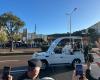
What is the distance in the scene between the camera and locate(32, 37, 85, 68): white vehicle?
1848 centimetres

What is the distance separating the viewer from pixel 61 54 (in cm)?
1873

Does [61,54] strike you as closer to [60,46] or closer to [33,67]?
[60,46]

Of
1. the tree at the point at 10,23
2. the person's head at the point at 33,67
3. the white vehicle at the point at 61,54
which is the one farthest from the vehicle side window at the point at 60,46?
the tree at the point at 10,23

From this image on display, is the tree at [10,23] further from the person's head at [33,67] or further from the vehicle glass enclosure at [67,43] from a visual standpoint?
the person's head at [33,67]

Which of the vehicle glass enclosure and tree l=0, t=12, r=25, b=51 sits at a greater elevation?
tree l=0, t=12, r=25, b=51

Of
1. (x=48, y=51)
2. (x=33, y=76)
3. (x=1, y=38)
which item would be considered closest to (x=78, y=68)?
(x=33, y=76)

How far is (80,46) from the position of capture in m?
19.2

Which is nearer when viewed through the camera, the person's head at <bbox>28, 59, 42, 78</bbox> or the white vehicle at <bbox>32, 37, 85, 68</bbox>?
the person's head at <bbox>28, 59, 42, 78</bbox>

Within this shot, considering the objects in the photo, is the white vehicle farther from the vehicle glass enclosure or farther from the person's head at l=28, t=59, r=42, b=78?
the person's head at l=28, t=59, r=42, b=78

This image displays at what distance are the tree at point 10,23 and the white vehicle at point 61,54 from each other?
27.2 m

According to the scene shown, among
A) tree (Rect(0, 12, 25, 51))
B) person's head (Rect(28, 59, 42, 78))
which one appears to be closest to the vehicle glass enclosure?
person's head (Rect(28, 59, 42, 78))

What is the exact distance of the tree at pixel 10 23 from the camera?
150ft

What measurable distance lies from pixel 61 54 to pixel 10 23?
28204 millimetres

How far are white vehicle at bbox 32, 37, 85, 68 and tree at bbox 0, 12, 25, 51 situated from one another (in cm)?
2721
